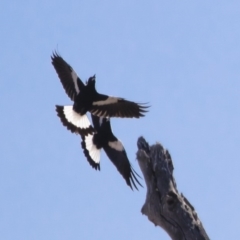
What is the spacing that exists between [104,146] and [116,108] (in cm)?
78

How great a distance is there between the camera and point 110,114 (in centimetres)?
983

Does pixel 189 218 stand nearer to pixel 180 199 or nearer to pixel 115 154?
pixel 180 199

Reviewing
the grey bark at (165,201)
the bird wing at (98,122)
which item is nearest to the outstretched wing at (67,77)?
the bird wing at (98,122)

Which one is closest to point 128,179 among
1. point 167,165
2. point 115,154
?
point 115,154

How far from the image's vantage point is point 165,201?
21.4ft

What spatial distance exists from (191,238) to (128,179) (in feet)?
11.6

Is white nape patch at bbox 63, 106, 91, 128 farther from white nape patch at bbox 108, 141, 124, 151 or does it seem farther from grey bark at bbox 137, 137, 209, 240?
grey bark at bbox 137, 137, 209, 240

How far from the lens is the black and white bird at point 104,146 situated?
1030 centimetres

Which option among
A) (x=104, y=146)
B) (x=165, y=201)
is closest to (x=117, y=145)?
(x=104, y=146)

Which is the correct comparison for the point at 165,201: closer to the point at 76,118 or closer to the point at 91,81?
the point at 76,118

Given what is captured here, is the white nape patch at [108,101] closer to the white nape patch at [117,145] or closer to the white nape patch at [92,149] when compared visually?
the white nape patch at [92,149]

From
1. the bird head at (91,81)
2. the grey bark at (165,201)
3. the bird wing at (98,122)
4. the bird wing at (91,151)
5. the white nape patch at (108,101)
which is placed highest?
the bird head at (91,81)

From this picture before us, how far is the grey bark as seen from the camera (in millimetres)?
6414

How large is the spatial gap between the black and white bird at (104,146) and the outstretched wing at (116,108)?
1.73 feet
